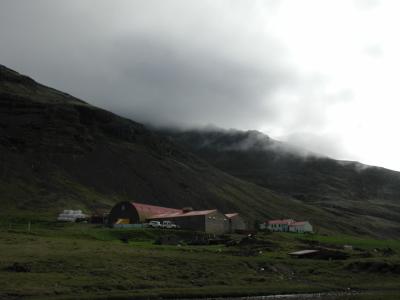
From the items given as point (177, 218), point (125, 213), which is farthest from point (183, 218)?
point (125, 213)

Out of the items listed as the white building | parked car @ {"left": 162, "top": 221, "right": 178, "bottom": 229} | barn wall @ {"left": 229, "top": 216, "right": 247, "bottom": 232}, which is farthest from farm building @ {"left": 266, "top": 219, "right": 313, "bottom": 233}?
the white building

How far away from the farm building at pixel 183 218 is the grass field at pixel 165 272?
33.8 m

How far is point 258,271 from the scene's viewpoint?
63250 millimetres

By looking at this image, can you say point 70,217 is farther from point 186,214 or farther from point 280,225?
point 280,225

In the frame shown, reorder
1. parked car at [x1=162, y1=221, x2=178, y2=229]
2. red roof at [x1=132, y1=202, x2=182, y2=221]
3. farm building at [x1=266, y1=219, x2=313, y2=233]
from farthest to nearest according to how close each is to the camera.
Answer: farm building at [x1=266, y1=219, x2=313, y2=233] < red roof at [x1=132, y1=202, x2=182, y2=221] < parked car at [x1=162, y1=221, x2=178, y2=229]

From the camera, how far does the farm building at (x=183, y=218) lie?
371 feet

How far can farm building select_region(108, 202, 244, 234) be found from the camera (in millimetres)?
113125

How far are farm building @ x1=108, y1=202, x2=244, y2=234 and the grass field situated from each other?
33823mm

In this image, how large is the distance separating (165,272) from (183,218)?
59.2 metres

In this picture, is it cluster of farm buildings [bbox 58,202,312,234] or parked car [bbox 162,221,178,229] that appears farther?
cluster of farm buildings [bbox 58,202,312,234]

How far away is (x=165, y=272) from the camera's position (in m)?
57.0

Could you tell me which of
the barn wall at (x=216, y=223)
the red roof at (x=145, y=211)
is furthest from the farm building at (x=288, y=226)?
the barn wall at (x=216, y=223)

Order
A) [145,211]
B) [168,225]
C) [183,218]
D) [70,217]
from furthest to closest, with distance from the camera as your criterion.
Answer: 1. [145,211]
2. [70,217]
3. [183,218]
4. [168,225]

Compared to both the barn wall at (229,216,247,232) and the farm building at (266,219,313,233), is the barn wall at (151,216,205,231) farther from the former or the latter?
the farm building at (266,219,313,233)
